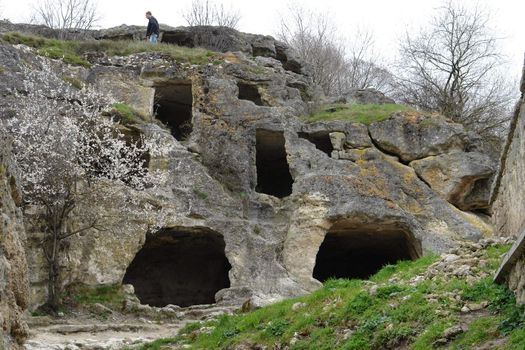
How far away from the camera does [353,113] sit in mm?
20797

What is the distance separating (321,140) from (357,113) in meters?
1.42

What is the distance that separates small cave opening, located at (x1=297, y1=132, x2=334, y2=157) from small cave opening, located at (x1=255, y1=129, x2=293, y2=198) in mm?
751

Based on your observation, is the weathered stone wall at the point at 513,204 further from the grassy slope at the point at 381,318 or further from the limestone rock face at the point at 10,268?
the limestone rock face at the point at 10,268

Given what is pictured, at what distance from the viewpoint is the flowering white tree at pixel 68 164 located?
14.7m

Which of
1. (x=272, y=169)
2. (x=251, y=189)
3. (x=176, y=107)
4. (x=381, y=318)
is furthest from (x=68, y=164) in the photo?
(x=272, y=169)

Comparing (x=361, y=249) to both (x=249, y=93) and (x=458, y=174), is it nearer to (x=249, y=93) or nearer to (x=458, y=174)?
(x=458, y=174)

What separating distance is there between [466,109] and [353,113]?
24.6 feet

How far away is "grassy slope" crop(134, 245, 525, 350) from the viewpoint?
7.37m

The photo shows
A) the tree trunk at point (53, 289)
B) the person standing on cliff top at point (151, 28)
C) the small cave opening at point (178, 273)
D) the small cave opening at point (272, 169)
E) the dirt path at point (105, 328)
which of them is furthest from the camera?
the person standing on cliff top at point (151, 28)

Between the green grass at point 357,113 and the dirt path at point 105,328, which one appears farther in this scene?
the green grass at point 357,113

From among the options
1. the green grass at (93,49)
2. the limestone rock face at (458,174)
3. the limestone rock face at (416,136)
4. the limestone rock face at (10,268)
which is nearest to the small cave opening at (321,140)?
the limestone rock face at (416,136)

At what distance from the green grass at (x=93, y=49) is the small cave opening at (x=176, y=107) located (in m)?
0.92

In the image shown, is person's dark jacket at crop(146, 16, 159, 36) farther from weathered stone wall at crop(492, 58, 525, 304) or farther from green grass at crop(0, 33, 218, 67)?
weathered stone wall at crop(492, 58, 525, 304)

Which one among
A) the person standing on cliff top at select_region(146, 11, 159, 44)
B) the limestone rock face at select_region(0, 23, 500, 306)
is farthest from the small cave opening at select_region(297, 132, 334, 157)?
the person standing on cliff top at select_region(146, 11, 159, 44)
